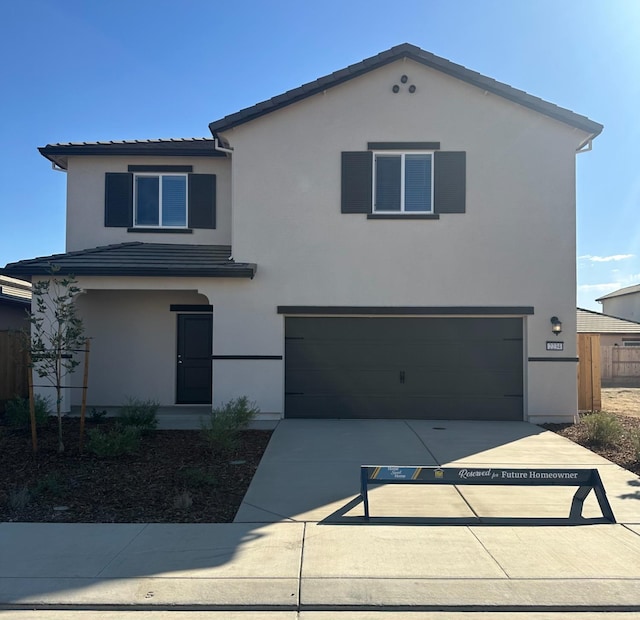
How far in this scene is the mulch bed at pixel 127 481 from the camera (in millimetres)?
6094

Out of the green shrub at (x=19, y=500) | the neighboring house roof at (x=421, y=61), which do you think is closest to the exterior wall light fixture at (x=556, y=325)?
the neighboring house roof at (x=421, y=61)

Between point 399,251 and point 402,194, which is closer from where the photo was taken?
point 399,251

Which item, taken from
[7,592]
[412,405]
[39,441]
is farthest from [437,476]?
[39,441]

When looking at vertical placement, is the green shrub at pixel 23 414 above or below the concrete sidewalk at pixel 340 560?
above

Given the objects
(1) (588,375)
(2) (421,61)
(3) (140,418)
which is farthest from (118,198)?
(1) (588,375)

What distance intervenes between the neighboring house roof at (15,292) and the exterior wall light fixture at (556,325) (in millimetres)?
15761

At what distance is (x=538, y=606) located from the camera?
4117 mm

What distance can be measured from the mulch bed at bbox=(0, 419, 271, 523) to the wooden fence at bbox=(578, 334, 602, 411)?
8012 millimetres

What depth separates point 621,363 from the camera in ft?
82.2

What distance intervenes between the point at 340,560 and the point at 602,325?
28.6 m

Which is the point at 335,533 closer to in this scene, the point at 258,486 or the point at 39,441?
the point at 258,486

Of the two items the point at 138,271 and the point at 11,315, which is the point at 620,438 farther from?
the point at 11,315

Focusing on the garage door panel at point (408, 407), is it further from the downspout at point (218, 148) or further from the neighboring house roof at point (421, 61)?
the neighboring house roof at point (421, 61)

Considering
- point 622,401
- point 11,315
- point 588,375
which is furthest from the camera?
point 11,315
